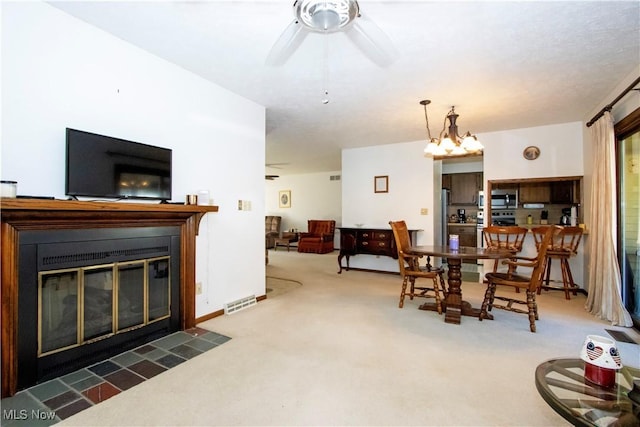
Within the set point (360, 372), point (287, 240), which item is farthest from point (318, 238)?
point (360, 372)

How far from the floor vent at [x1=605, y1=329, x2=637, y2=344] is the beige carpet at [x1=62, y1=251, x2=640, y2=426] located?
0.07 meters

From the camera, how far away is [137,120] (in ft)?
8.09

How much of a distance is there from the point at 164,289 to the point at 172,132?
1.42m

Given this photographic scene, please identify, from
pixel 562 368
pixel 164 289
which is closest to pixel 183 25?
pixel 164 289

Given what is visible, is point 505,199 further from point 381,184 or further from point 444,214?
point 381,184

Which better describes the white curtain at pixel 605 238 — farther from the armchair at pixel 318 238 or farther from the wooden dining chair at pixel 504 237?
the armchair at pixel 318 238

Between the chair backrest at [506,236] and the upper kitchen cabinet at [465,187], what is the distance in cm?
293

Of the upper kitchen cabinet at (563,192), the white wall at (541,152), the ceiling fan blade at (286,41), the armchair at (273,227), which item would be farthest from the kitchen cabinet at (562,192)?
the armchair at (273,227)

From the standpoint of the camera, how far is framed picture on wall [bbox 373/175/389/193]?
564cm

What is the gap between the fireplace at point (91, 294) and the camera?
1.84 meters

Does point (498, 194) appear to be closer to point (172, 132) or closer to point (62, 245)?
point (172, 132)

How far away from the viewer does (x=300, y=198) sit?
32.0 feet

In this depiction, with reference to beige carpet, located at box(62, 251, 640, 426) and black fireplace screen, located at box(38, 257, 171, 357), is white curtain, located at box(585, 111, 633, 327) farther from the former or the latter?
black fireplace screen, located at box(38, 257, 171, 357)

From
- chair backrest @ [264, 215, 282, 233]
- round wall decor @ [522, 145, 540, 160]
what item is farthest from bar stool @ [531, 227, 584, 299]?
chair backrest @ [264, 215, 282, 233]
